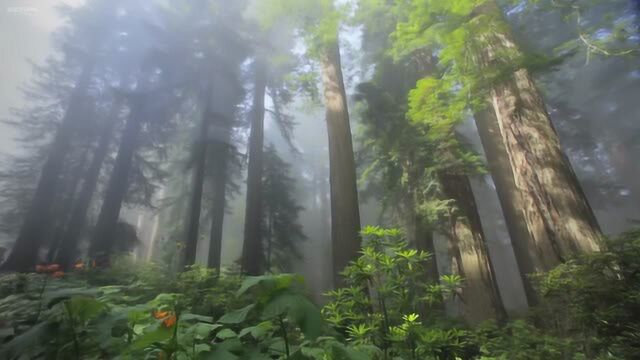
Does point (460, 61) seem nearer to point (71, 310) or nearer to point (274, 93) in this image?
point (71, 310)

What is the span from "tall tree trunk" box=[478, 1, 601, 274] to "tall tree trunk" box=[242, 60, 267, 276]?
8.79 meters

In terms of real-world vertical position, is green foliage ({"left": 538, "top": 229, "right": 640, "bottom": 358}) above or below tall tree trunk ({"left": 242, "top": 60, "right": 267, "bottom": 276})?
below

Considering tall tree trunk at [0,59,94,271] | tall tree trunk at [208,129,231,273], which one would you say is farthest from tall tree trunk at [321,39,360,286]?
tall tree trunk at [0,59,94,271]

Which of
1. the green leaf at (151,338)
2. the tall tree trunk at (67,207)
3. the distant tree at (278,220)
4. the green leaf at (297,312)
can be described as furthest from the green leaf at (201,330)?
the tall tree trunk at (67,207)

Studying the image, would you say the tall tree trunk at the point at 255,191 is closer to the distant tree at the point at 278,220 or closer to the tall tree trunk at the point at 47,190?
the distant tree at the point at 278,220

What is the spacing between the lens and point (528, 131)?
427 centimetres

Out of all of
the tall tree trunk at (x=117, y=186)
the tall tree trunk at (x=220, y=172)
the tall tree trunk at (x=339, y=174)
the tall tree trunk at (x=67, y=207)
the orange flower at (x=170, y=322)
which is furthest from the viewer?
the tall tree trunk at (x=220, y=172)

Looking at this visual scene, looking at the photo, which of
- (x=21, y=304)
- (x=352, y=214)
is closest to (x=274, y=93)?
(x=352, y=214)

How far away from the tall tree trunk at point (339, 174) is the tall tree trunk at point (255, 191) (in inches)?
193

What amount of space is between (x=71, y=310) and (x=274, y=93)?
14118mm

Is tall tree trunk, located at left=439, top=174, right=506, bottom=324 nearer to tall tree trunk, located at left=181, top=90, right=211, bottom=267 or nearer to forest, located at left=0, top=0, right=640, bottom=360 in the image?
forest, located at left=0, top=0, right=640, bottom=360

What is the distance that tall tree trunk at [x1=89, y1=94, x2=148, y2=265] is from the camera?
10.4m

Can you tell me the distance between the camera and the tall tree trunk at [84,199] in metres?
10.6

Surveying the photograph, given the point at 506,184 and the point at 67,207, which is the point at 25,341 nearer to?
the point at 506,184
